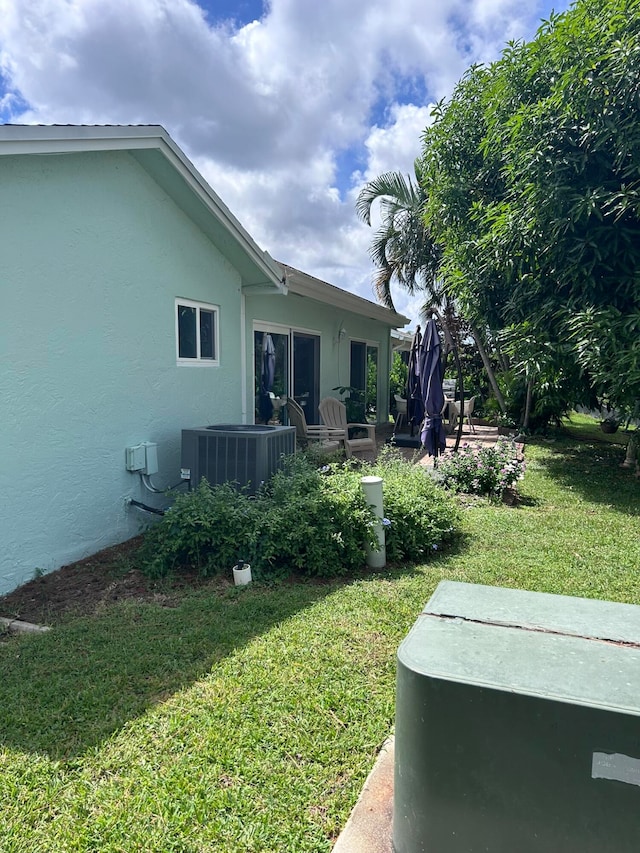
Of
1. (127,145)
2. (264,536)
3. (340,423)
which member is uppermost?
(127,145)

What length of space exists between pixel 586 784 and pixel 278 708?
1644 millimetres

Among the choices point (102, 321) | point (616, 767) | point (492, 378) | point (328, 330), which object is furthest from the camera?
point (492, 378)

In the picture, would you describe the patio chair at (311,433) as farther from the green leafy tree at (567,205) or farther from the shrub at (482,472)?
the green leafy tree at (567,205)

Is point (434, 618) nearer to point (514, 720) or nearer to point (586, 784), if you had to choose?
point (514, 720)

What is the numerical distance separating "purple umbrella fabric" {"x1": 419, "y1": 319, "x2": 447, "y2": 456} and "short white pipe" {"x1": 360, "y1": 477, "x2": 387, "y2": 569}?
304 centimetres

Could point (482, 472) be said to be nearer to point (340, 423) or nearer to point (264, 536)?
point (340, 423)

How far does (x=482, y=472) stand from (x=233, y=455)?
11.1 ft

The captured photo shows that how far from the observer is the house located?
421cm

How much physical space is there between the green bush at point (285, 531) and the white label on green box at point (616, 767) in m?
3.21

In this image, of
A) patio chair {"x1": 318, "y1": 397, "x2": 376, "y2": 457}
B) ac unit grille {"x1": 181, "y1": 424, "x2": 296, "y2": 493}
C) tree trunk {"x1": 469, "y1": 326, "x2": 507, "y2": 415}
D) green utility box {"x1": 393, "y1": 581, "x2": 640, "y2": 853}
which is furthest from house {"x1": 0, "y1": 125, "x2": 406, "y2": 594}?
tree trunk {"x1": 469, "y1": 326, "x2": 507, "y2": 415}

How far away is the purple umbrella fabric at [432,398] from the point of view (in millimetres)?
7582

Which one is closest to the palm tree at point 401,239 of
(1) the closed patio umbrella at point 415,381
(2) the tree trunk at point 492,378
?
(2) the tree trunk at point 492,378

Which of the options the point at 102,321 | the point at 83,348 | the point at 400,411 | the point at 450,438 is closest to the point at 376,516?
the point at 83,348

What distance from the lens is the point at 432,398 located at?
760cm
